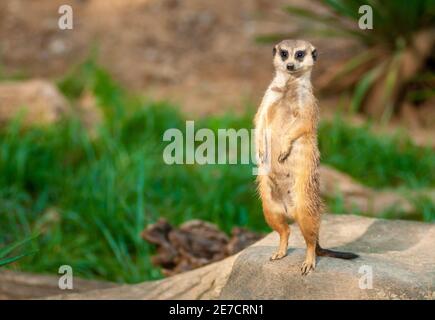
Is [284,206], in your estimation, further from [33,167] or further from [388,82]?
[388,82]

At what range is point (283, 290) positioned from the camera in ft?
9.98

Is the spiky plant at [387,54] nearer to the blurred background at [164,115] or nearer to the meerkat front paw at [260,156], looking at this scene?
the blurred background at [164,115]

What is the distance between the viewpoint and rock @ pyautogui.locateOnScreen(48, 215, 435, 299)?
117 inches

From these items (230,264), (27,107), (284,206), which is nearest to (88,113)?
(27,107)

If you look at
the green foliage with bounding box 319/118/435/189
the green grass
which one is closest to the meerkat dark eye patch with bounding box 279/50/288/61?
the green grass

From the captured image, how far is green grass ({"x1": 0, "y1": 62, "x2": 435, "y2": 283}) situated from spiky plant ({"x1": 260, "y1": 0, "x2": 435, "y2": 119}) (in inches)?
34.2

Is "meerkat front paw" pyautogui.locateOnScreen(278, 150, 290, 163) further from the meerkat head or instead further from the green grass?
the green grass

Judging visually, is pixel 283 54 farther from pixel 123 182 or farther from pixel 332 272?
pixel 123 182

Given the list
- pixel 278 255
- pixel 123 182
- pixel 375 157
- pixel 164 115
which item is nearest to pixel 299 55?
pixel 278 255

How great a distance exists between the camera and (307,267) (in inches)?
118

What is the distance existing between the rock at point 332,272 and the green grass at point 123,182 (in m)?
1.23

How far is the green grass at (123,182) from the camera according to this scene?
17.0 feet

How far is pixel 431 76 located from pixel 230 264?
15.0 ft

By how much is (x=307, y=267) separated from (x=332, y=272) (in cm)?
10
